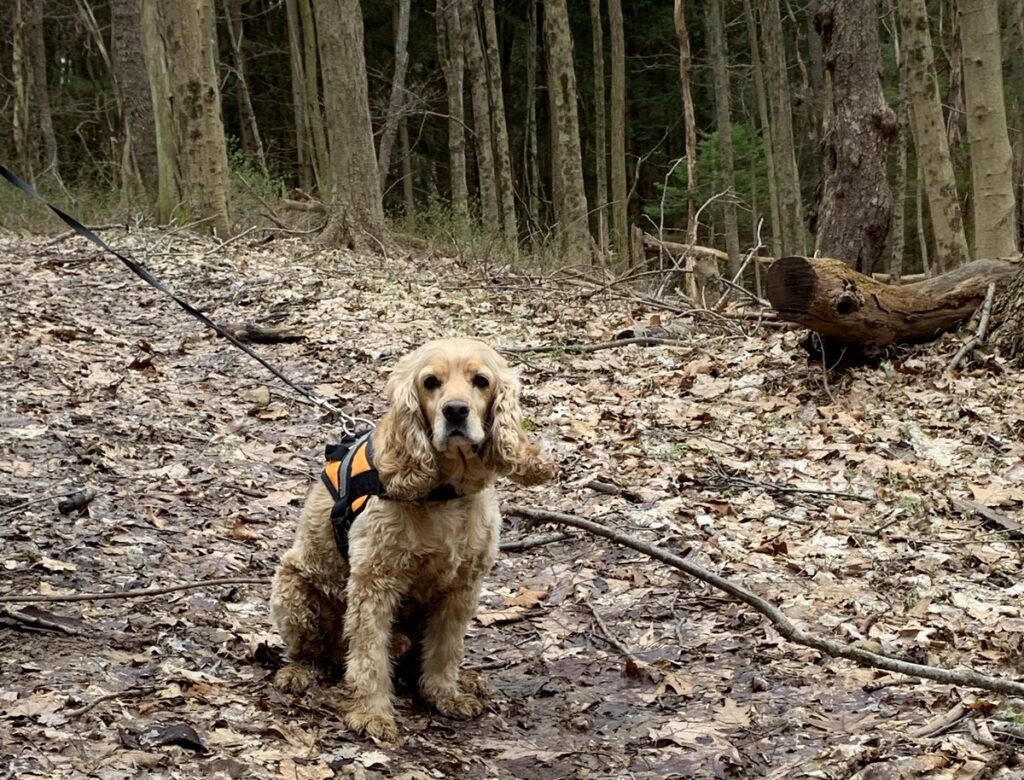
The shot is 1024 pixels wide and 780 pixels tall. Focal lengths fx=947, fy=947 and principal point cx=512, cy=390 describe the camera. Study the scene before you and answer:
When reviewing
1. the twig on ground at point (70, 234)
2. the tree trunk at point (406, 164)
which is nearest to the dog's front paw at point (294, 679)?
the twig on ground at point (70, 234)

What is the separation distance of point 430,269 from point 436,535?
34.3ft

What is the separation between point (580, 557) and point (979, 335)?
14.4ft

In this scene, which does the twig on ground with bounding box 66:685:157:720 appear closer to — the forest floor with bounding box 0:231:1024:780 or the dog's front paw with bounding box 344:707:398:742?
the forest floor with bounding box 0:231:1024:780

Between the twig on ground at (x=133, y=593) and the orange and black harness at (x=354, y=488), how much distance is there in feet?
3.04

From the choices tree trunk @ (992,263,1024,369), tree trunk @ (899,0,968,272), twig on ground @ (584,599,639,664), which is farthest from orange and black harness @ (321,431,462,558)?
tree trunk @ (899,0,968,272)

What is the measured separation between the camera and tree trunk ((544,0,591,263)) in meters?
16.2

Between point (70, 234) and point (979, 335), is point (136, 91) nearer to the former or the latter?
point (70, 234)

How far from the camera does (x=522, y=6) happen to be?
32438mm

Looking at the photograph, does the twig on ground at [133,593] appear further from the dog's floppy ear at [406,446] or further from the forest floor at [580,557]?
the dog's floppy ear at [406,446]

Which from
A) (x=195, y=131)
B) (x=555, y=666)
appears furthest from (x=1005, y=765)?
(x=195, y=131)

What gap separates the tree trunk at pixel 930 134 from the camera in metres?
12.8

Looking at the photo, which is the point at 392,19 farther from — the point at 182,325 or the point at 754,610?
the point at 754,610

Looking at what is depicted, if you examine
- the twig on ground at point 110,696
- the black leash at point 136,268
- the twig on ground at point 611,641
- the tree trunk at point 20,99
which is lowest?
the twig on ground at point 611,641

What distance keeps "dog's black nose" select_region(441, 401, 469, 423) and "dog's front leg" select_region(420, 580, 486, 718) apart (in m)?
0.82
